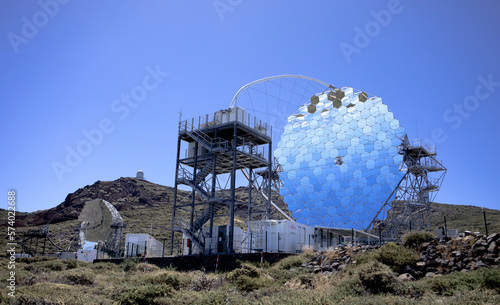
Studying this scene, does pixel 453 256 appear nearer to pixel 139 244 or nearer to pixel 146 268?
pixel 146 268

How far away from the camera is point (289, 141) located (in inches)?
1513

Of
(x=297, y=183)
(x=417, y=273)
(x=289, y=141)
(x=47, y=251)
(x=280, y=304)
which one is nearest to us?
(x=280, y=304)

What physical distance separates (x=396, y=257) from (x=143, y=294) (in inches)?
402

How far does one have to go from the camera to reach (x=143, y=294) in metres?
16.3

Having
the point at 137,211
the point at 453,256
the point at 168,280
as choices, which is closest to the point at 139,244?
the point at 168,280

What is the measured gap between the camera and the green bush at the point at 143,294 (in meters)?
16.0

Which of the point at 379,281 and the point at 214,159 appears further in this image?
the point at 214,159

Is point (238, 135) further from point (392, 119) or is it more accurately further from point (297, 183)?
point (392, 119)

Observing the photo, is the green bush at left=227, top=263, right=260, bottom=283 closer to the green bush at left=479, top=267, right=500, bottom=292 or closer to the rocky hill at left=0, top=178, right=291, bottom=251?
the green bush at left=479, top=267, right=500, bottom=292

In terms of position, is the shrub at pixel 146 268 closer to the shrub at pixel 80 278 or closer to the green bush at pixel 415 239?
the shrub at pixel 80 278

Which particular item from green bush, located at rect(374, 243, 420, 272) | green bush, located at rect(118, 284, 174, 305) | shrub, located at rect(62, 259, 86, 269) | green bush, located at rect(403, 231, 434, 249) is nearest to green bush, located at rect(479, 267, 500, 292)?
green bush, located at rect(374, 243, 420, 272)

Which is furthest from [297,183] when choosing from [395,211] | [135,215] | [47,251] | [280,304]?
[135,215]

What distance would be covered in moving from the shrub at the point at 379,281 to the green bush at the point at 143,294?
7.11 meters

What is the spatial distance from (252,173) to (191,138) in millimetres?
6769
